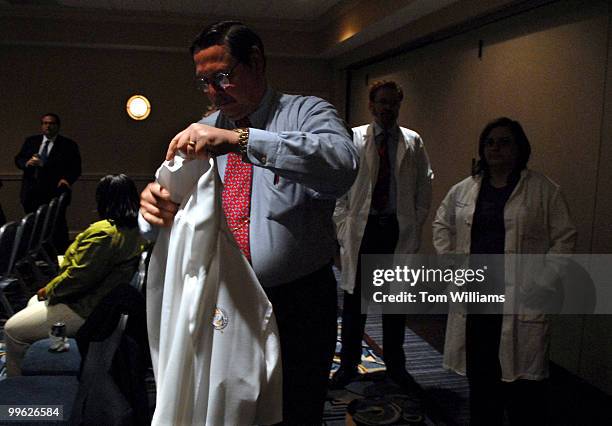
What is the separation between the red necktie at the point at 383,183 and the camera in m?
2.90

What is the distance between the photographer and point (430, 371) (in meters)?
3.02

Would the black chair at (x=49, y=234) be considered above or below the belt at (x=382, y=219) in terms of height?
below

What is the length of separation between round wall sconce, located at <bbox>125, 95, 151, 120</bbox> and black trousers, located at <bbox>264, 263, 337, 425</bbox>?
5.99 m

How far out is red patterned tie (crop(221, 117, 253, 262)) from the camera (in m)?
1.09

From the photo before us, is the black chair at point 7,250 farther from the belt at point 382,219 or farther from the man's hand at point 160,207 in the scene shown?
the man's hand at point 160,207

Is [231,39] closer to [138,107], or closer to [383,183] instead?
[383,183]

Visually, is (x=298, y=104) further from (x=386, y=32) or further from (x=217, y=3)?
(x=217, y=3)

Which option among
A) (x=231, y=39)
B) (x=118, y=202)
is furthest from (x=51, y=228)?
(x=231, y=39)

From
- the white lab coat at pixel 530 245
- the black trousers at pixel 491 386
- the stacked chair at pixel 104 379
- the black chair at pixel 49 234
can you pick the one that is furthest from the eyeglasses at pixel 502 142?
the black chair at pixel 49 234

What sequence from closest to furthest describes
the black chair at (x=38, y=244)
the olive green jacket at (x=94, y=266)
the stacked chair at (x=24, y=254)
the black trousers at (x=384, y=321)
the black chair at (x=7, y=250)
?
1. the olive green jacket at (x=94, y=266)
2. the black trousers at (x=384, y=321)
3. the black chair at (x=7, y=250)
4. the stacked chair at (x=24, y=254)
5. the black chair at (x=38, y=244)

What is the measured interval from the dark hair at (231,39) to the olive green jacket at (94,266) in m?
1.47

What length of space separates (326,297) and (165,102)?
605cm

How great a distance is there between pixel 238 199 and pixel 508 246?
1379 millimetres

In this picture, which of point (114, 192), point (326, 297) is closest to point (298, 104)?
point (326, 297)
